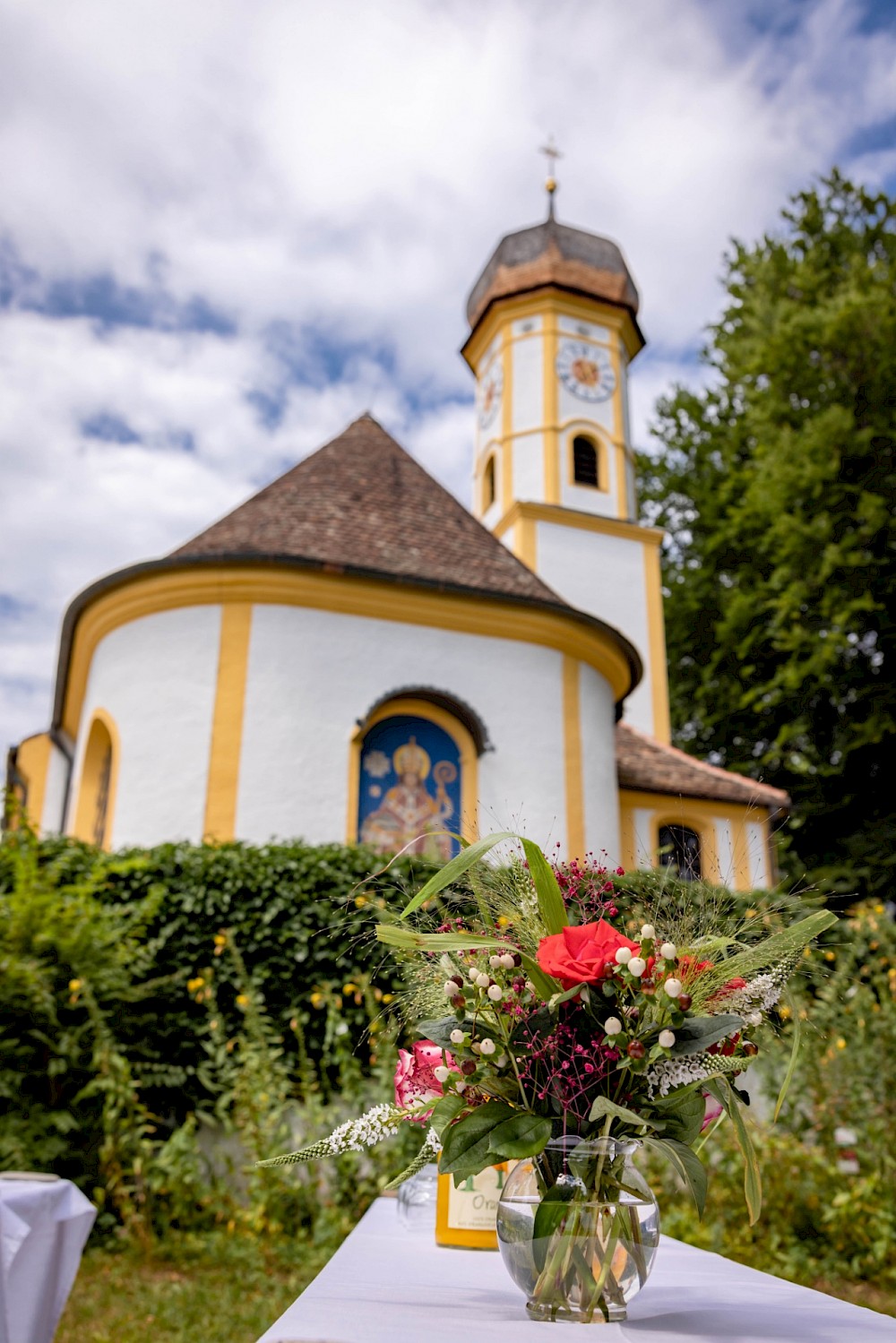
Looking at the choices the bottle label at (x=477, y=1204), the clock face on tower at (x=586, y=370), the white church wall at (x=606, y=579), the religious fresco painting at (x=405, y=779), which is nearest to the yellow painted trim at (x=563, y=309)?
the clock face on tower at (x=586, y=370)

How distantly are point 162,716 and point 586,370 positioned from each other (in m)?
12.8

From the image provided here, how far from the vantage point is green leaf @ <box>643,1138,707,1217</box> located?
1.70 m

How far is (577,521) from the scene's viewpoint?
19.3 m

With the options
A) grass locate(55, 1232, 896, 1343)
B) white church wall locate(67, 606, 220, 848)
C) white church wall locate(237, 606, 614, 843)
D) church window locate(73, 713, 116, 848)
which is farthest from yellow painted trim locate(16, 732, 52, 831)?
grass locate(55, 1232, 896, 1343)

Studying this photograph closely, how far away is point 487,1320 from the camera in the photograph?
1.72 m

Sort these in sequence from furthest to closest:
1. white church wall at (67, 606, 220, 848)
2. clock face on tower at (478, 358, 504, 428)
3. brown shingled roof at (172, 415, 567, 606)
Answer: clock face on tower at (478, 358, 504, 428)
brown shingled roof at (172, 415, 567, 606)
white church wall at (67, 606, 220, 848)

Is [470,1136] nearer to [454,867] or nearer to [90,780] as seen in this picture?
[454,867]

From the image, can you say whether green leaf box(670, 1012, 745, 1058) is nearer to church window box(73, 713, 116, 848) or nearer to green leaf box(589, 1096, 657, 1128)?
green leaf box(589, 1096, 657, 1128)

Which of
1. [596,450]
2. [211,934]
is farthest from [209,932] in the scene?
[596,450]

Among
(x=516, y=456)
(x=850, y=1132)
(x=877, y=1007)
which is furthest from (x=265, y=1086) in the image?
(x=516, y=456)

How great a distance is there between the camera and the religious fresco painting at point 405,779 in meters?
10.7

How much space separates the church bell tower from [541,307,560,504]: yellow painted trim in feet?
0.07

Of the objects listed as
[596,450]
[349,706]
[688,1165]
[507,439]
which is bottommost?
[688,1165]

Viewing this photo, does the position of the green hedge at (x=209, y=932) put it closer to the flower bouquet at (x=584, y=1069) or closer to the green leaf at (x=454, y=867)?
the flower bouquet at (x=584, y=1069)
